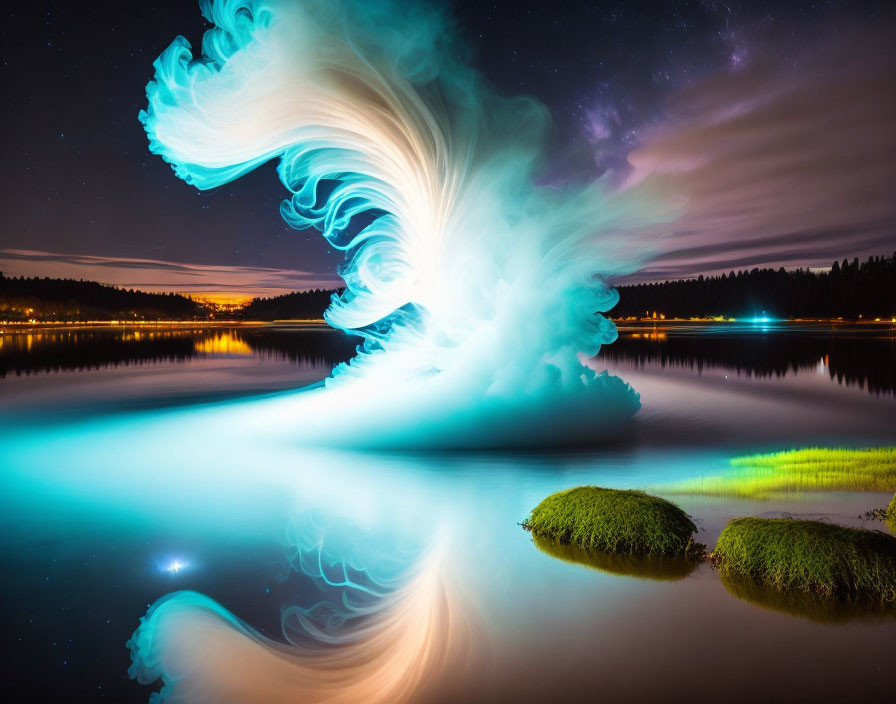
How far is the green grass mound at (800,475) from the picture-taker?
531 inches

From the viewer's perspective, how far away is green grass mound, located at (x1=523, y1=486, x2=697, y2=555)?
9.96m

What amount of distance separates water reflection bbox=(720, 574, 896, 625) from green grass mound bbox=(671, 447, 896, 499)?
15.1 ft

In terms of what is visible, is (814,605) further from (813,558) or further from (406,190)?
(406,190)

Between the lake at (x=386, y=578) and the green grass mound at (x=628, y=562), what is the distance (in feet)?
0.23

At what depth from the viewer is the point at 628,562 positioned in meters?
9.63

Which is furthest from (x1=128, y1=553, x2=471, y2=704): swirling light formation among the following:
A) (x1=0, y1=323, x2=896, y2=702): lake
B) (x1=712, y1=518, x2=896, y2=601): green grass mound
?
(x1=712, y1=518, x2=896, y2=601): green grass mound

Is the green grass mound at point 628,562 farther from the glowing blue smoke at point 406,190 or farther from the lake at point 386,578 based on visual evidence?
the glowing blue smoke at point 406,190

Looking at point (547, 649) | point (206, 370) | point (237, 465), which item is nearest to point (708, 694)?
point (547, 649)

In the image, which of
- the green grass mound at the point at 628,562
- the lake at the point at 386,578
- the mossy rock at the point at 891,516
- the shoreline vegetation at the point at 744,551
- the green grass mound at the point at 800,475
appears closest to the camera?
the lake at the point at 386,578

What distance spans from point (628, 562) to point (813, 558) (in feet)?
7.13

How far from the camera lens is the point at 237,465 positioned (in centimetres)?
1719

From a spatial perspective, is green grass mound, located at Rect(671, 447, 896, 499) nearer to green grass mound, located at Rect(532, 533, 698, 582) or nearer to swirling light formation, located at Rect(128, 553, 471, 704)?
green grass mound, located at Rect(532, 533, 698, 582)

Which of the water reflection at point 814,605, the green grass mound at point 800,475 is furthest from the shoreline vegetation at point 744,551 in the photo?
the green grass mound at point 800,475

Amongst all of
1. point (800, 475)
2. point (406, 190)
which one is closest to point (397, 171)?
point (406, 190)
